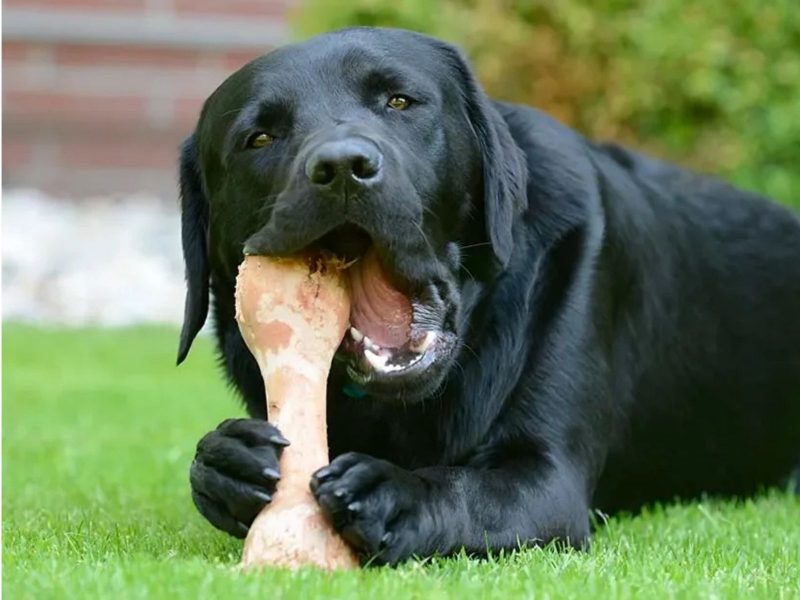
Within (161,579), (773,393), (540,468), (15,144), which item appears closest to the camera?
(161,579)

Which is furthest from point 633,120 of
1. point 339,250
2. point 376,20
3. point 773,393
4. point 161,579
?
point 161,579

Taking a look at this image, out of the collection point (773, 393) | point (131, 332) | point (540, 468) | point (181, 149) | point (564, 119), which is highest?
point (181, 149)

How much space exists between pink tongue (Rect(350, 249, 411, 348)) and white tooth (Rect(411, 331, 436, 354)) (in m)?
0.03

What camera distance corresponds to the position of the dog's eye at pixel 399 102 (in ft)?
11.6

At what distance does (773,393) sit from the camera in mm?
4738

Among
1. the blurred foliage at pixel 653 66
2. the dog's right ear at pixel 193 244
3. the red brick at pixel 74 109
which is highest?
the dog's right ear at pixel 193 244

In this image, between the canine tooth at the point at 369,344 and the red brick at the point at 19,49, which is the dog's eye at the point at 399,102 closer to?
the canine tooth at the point at 369,344

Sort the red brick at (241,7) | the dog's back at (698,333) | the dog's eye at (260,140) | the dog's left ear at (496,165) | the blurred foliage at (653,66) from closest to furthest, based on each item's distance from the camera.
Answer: the dog's eye at (260,140), the dog's left ear at (496,165), the dog's back at (698,333), the blurred foliage at (653,66), the red brick at (241,7)

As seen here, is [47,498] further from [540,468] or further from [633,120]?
[633,120]

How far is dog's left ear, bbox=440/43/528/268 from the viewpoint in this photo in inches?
143

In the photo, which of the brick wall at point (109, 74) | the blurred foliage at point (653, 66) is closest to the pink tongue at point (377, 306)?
the blurred foliage at point (653, 66)

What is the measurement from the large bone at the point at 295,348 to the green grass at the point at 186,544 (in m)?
0.19

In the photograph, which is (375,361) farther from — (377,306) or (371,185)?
(371,185)

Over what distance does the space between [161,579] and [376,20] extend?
7.58 meters
